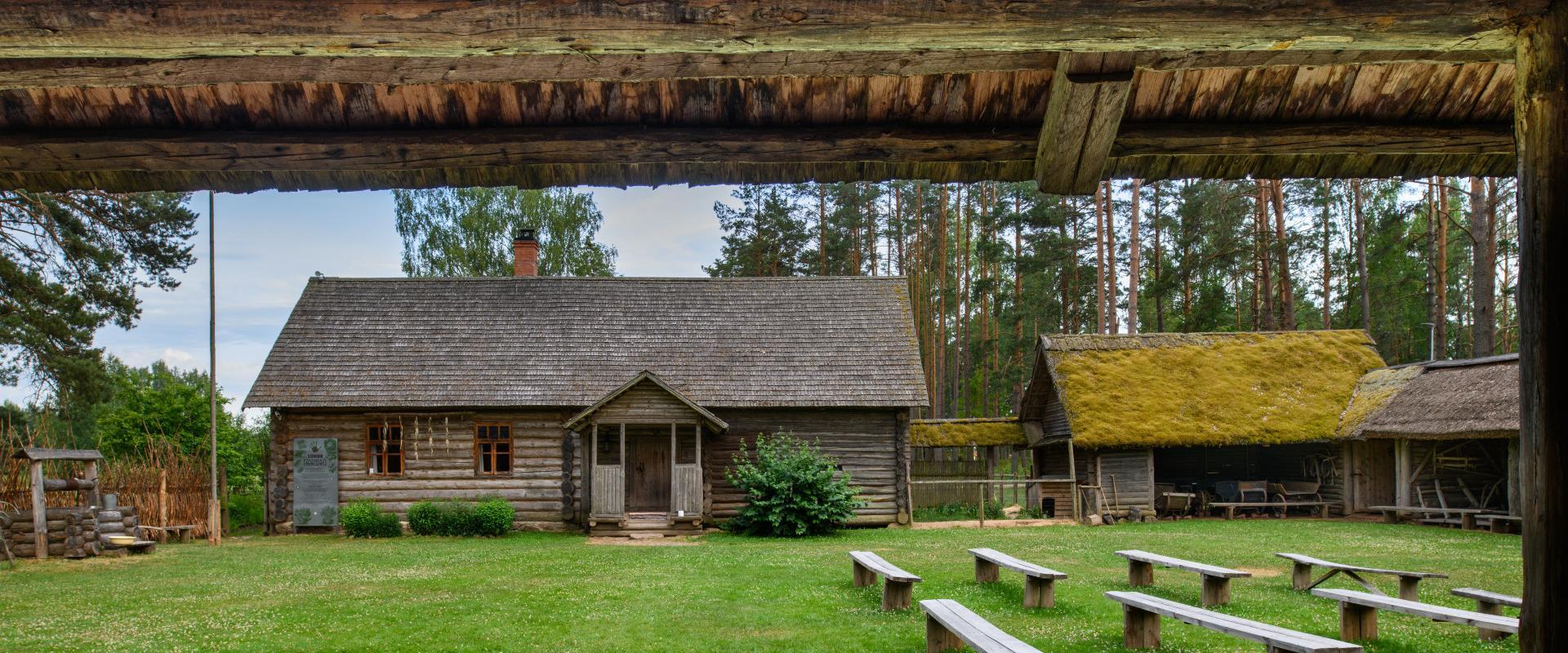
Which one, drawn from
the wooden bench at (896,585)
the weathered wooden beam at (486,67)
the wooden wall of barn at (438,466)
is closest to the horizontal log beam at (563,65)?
the weathered wooden beam at (486,67)

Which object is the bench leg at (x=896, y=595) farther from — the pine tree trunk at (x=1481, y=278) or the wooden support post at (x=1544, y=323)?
the pine tree trunk at (x=1481, y=278)

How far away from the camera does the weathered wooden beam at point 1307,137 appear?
4520 mm

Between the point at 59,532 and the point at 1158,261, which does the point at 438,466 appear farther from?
the point at 1158,261

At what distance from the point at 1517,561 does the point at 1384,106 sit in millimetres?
13380

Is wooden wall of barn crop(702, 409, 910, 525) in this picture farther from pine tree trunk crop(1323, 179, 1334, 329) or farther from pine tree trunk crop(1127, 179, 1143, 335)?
pine tree trunk crop(1323, 179, 1334, 329)

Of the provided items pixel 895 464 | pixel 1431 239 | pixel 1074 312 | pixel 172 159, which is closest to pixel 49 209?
pixel 895 464

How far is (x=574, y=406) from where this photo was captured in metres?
22.2

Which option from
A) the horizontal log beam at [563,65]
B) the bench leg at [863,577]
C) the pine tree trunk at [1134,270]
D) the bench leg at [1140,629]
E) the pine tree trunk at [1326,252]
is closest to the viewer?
the horizontal log beam at [563,65]

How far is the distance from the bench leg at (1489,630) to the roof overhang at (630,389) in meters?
14.4

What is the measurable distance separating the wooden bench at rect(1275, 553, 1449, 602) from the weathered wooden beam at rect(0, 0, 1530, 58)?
7.20 m

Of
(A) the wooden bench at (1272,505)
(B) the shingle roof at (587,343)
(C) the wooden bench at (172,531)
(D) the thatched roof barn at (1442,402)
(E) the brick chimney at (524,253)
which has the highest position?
(E) the brick chimney at (524,253)

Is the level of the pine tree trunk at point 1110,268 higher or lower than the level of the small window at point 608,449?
higher

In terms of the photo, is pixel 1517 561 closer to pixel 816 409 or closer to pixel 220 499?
pixel 816 409

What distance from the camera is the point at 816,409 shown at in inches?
894
